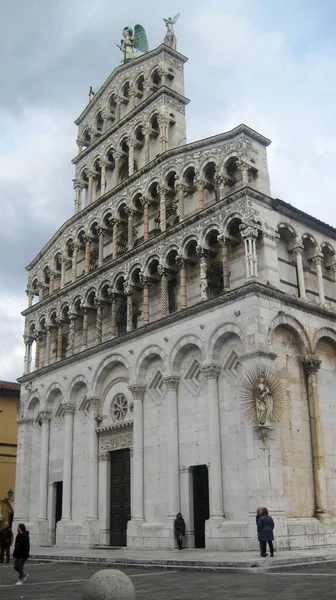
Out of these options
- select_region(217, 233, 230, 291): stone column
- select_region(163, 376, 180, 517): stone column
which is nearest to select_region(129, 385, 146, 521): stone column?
select_region(163, 376, 180, 517): stone column

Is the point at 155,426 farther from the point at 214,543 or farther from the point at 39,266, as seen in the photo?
the point at 39,266

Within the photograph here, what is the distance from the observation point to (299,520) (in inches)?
800

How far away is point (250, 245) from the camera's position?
22.5 metres

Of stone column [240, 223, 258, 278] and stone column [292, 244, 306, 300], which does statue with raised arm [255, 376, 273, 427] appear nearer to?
stone column [240, 223, 258, 278]

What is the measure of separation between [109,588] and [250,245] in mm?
15913

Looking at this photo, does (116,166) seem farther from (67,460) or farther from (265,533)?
(265,533)

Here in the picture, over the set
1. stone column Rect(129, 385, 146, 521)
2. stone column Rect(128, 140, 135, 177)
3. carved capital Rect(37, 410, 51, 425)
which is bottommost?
stone column Rect(129, 385, 146, 521)

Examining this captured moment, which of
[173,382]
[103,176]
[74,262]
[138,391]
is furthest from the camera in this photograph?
[103,176]

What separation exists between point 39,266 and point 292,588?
91.7ft

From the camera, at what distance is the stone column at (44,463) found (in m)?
30.4

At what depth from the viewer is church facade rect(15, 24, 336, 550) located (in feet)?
69.4

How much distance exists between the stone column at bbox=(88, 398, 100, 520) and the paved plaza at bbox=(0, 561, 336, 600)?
10.1m

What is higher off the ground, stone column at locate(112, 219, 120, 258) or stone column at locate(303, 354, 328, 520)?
stone column at locate(112, 219, 120, 258)

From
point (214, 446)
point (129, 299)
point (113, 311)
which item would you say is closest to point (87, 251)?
point (113, 311)
